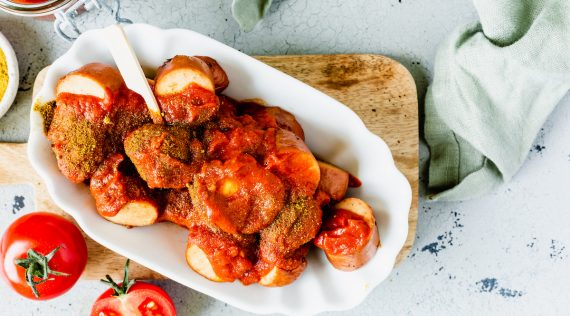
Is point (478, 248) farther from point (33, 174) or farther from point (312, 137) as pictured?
point (33, 174)

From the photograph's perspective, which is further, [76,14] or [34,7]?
[76,14]

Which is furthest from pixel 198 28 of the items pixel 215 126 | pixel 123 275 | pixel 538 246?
pixel 538 246

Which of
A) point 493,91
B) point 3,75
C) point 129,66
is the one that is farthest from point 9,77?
point 493,91

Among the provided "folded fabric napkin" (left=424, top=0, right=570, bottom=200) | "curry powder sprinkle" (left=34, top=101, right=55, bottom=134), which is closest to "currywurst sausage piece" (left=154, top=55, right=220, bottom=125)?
"curry powder sprinkle" (left=34, top=101, right=55, bottom=134)

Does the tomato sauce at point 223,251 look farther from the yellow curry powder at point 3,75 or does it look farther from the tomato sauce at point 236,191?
the yellow curry powder at point 3,75

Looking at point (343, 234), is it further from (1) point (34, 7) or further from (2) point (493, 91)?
(1) point (34, 7)

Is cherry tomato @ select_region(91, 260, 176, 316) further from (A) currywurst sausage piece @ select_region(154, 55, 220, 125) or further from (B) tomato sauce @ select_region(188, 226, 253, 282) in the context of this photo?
(A) currywurst sausage piece @ select_region(154, 55, 220, 125)
